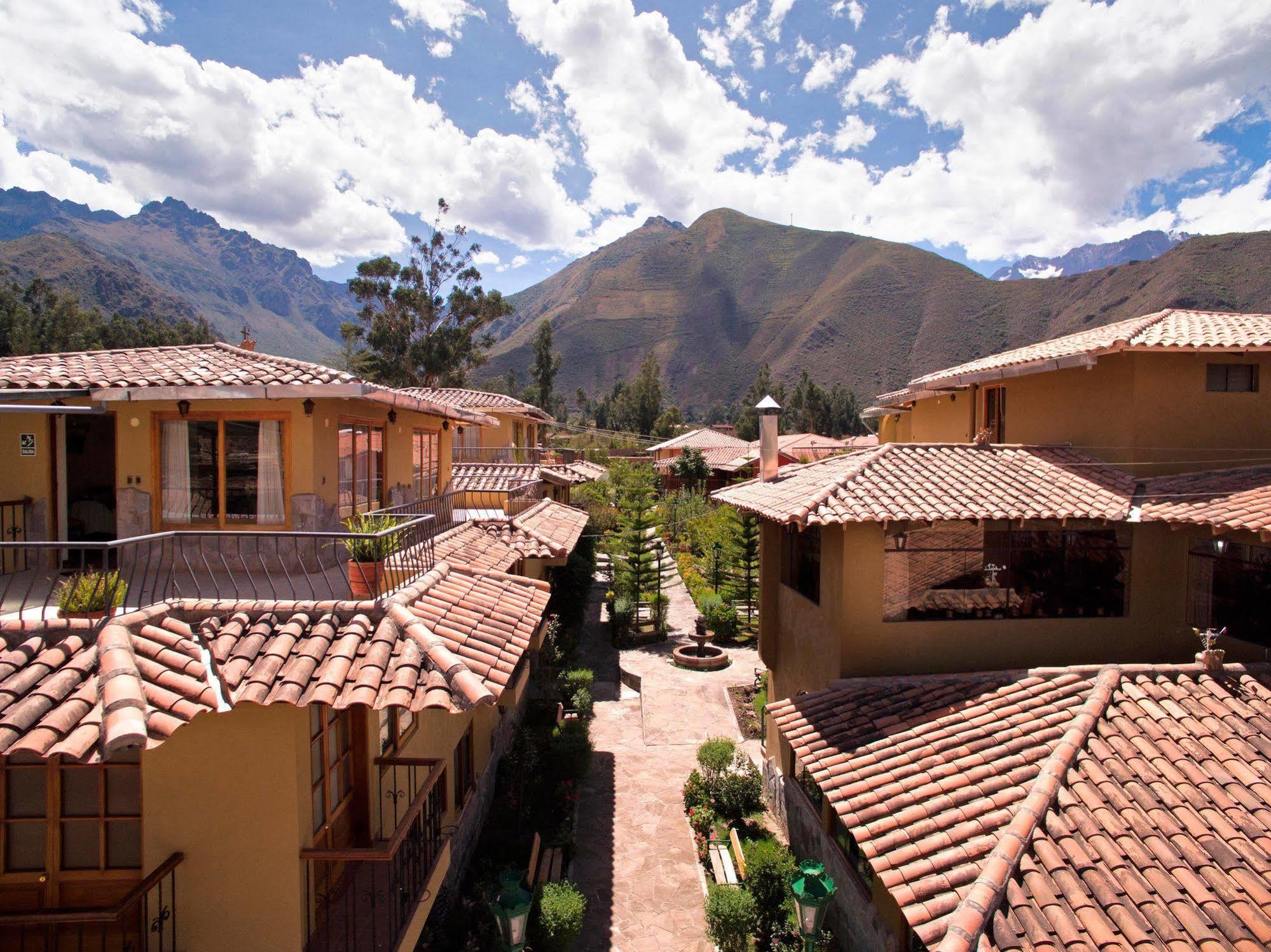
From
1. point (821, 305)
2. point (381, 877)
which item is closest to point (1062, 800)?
point (381, 877)

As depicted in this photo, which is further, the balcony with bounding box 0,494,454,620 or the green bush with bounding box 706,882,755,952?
the green bush with bounding box 706,882,755,952

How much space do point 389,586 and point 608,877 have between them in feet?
24.7

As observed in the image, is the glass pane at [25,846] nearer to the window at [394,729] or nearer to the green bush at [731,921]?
the window at [394,729]

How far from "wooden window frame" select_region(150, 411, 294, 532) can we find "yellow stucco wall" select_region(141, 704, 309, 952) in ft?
12.9

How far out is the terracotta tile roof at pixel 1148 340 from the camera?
33.8 ft

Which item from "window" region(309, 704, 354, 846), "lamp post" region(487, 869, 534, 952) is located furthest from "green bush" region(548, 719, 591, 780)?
"window" region(309, 704, 354, 846)

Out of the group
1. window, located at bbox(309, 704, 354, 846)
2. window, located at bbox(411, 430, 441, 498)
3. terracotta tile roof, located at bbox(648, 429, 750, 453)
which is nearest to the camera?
window, located at bbox(309, 704, 354, 846)

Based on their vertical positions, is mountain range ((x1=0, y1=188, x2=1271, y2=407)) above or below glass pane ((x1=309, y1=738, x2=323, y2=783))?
above

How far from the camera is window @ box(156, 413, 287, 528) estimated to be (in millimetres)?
8789

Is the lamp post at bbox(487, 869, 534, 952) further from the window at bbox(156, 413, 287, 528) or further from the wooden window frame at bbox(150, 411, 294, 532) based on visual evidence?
the window at bbox(156, 413, 287, 528)

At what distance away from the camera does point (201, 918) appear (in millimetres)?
5352

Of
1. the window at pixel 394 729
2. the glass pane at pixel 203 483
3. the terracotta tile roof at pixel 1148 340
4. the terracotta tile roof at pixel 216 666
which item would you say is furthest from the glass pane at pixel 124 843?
the terracotta tile roof at pixel 1148 340

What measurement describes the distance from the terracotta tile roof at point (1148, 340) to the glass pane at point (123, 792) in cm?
1345

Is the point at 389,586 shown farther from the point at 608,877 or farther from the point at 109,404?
the point at 608,877
